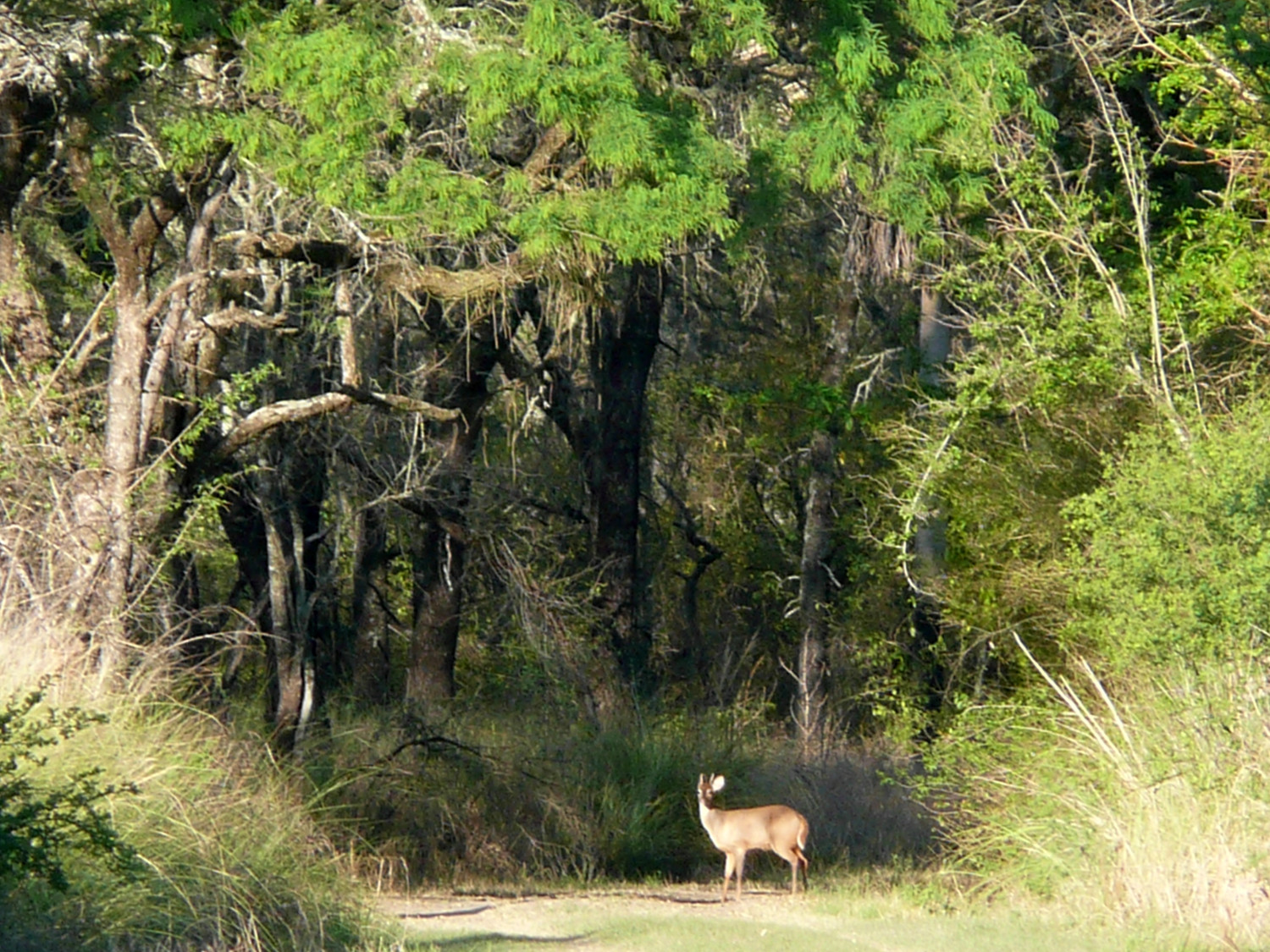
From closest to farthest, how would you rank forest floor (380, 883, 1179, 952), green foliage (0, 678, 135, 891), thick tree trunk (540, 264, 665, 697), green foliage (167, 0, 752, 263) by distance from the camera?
green foliage (0, 678, 135, 891)
forest floor (380, 883, 1179, 952)
green foliage (167, 0, 752, 263)
thick tree trunk (540, 264, 665, 697)

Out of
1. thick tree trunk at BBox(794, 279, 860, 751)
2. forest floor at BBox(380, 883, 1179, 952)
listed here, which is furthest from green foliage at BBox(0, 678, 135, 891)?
thick tree trunk at BBox(794, 279, 860, 751)

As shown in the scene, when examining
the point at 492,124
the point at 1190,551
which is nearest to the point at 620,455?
the point at 492,124

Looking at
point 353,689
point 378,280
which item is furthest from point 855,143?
point 353,689

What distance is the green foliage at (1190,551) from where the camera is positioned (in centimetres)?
1065

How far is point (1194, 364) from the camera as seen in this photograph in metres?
13.9

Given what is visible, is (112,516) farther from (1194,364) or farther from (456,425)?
(1194,364)

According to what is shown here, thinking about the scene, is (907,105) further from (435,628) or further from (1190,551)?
(435,628)

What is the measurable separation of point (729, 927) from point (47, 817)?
466 cm

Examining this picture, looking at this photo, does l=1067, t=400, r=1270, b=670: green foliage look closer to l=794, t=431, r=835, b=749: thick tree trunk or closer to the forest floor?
the forest floor

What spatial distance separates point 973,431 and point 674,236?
5731mm

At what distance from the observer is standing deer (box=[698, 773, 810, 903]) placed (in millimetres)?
12000

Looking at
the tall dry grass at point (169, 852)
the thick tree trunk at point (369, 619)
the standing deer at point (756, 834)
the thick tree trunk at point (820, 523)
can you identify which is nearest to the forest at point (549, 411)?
the tall dry grass at point (169, 852)

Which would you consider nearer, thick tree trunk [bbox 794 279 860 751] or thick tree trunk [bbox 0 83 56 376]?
thick tree trunk [bbox 0 83 56 376]

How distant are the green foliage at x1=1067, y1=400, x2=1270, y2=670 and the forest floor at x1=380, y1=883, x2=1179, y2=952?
201 cm
